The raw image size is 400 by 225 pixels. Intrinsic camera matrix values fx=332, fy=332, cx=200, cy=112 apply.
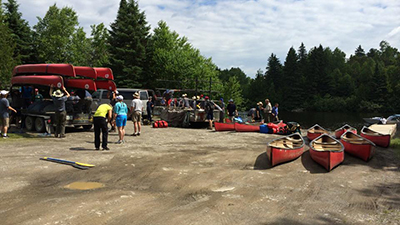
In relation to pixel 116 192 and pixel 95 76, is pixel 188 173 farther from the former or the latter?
pixel 95 76

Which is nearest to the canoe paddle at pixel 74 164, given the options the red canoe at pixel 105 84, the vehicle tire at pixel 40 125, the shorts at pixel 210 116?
the vehicle tire at pixel 40 125

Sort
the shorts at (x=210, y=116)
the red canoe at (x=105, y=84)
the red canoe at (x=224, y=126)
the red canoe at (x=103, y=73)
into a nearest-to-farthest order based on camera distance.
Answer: the red canoe at (x=103, y=73) < the red canoe at (x=105, y=84) < the red canoe at (x=224, y=126) < the shorts at (x=210, y=116)

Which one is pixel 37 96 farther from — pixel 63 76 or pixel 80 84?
pixel 80 84

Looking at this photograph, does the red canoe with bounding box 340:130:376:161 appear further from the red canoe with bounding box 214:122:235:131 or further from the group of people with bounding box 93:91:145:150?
the group of people with bounding box 93:91:145:150

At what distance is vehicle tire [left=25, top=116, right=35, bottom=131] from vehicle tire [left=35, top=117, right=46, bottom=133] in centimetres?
28

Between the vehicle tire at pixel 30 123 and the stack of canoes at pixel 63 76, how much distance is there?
1542 millimetres

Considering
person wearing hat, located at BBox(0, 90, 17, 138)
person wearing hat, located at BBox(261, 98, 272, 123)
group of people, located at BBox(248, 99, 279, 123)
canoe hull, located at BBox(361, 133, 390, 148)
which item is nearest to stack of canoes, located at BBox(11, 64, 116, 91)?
person wearing hat, located at BBox(0, 90, 17, 138)

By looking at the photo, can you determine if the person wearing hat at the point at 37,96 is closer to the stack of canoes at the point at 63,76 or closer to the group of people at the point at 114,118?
the stack of canoes at the point at 63,76

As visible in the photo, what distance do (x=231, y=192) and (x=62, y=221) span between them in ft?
10.8

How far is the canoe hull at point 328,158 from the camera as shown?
9.08 metres

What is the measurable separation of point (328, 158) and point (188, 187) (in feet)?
13.8

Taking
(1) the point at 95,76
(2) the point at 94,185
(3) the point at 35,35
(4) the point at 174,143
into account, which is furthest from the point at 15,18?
(2) the point at 94,185

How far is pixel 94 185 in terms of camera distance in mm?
7102

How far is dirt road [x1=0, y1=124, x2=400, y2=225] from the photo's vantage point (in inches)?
212
